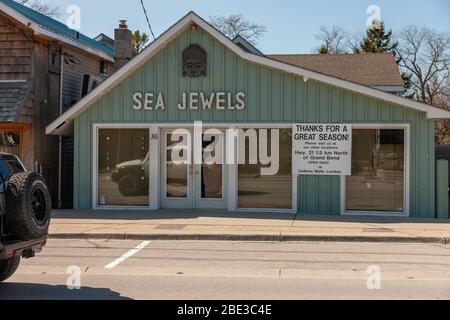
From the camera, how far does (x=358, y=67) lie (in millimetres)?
22078

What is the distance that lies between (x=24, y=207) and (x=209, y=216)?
26.5 feet

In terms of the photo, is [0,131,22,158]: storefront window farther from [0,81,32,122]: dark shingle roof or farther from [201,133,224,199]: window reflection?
[201,133,224,199]: window reflection

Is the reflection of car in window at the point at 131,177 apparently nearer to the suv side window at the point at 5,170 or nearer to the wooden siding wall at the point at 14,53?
the wooden siding wall at the point at 14,53

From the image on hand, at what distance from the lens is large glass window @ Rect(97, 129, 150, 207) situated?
16047 millimetres

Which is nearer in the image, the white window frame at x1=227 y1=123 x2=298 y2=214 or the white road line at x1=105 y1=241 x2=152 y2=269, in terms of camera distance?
the white road line at x1=105 y1=241 x2=152 y2=269

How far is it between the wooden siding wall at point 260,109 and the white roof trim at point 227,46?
202 millimetres

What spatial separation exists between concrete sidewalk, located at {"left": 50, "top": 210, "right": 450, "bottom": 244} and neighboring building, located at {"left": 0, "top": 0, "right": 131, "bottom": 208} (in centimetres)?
263

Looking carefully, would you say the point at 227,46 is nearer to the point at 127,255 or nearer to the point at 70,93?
the point at 70,93

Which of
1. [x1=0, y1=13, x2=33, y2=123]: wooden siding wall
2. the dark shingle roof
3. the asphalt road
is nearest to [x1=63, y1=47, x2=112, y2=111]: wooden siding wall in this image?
[x1=0, y1=13, x2=33, y2=123]: wooden siding wall

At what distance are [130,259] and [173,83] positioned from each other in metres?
6.85

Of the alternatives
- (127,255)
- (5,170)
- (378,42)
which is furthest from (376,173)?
(378,42)

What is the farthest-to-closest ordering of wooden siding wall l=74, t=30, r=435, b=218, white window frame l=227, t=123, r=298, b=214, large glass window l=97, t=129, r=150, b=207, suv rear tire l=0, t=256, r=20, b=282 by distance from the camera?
1. large glass window l=97, t=129, r=150, b=207
2. white window frame l=227, t=123, r=298, b=214
3. wooden siding wall l=74, t=30, r=435, b=218
4. suv rear tire l=0, t=256, r=20, b=282

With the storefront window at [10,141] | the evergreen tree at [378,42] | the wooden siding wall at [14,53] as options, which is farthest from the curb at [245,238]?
the evergreen tree at [378,42]

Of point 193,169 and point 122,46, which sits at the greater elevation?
point 122,46
